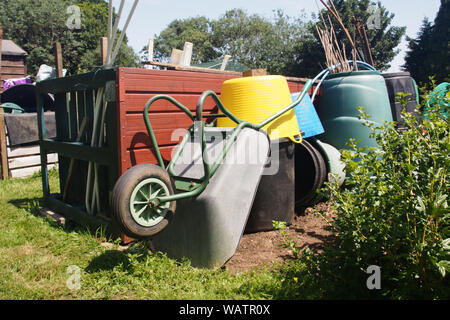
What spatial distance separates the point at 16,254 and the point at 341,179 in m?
2.85

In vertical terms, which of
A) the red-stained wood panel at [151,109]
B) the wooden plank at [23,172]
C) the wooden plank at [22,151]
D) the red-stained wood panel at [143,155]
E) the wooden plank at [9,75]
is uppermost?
the wooden plank at [9,75]

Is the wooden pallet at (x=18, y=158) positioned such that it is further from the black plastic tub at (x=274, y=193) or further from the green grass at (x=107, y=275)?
Result: the black plastic tub at (x=274, y=193)

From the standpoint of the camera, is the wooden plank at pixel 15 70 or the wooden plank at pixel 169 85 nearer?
the wooden plank at pixel 169 85

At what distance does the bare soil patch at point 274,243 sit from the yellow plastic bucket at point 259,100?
0.74 metres

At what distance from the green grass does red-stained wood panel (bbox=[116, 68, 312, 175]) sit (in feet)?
2.19

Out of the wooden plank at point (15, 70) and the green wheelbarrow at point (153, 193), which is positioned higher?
the wooden plank at point (15, 70)

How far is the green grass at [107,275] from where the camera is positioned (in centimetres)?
204

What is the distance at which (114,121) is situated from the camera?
9.23ft

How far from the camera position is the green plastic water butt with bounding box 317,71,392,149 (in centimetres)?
409

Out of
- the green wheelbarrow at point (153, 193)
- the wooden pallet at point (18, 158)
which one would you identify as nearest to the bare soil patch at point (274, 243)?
the green wheelbarrow at point (153, 193)

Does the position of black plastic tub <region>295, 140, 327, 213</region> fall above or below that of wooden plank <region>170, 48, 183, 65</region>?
below

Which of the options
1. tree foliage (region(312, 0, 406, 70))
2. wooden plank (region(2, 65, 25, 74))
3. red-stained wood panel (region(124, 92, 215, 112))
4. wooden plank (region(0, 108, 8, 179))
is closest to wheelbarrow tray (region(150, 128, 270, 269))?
red-stained wood panel (region(124, 92, 215, 112))

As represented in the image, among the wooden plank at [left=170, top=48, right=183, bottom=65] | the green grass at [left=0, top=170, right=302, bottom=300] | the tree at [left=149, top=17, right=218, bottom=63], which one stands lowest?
the green grass at [left=0, top=170, right=302, bottom=300]

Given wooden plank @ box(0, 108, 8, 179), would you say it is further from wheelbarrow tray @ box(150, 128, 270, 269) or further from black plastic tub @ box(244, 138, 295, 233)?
black plastic tub @ box(244, 138, 295, 233)
